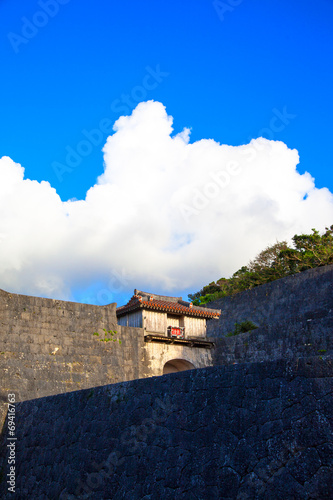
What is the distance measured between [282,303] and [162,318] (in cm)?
716

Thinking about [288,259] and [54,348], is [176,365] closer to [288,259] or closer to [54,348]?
[54,348]

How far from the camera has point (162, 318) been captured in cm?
2072

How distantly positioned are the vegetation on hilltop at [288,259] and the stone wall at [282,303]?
486 cm

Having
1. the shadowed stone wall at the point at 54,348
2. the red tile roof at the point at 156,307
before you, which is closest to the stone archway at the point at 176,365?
the red tile roof at the point at 156,307

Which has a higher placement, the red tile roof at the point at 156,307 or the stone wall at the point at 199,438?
the red tile roof at the point at 156,307

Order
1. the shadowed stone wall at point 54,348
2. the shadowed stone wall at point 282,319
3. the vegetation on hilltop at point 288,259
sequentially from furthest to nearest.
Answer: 1. the vegetation on hilltop at point 288,259
2. the shadowed stone wall at point 282,319
3. the shadowed stone wall at point 54,348

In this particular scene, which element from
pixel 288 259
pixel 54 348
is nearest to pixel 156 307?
pixel 54 348

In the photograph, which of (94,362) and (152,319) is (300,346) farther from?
(94,362)

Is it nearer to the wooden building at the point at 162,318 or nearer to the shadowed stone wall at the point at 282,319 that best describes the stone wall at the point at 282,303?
the shadowed stone wall at the point at 282,319

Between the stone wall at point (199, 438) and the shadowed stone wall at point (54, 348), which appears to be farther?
the shadowed stone wall at point (54, 348)

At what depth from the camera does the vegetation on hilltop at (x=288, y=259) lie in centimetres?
2889

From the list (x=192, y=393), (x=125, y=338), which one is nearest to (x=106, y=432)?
(x=192, y=393)

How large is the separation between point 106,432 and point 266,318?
1820cm

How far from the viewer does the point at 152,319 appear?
803 inches
